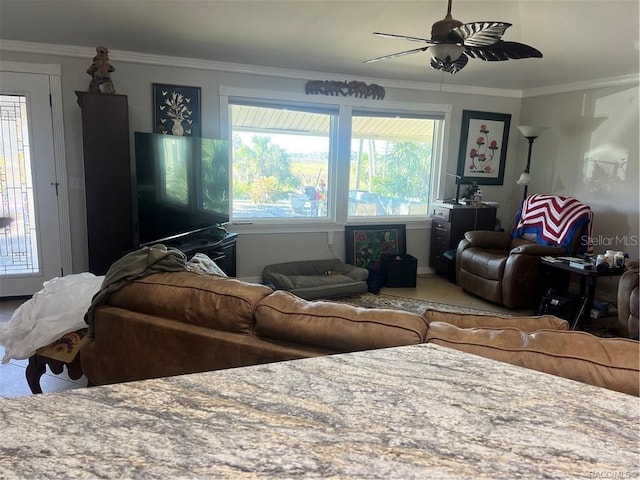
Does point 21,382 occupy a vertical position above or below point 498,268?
below

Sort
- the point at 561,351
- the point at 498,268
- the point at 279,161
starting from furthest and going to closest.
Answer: the point at 279,161
the point at 498,268
the point at 561,351

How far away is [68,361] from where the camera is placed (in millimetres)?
2057

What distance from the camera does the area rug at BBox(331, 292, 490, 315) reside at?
416cm

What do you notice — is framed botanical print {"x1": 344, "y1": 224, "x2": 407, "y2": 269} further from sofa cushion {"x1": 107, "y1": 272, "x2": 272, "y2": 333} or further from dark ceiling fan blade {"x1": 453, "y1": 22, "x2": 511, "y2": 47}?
sofa cushion {"x1": 107, "y1": 272, "x2": 272, "y2": 333}

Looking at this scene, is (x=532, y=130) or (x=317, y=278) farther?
(x=532, y=130)

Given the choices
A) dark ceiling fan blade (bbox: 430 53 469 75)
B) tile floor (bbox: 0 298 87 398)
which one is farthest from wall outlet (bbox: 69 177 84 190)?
dark ceiling fan blade (bbox: 430 53 469 75)

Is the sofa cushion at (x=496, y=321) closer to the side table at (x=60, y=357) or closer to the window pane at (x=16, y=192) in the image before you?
the side table at (x=60, y=357)

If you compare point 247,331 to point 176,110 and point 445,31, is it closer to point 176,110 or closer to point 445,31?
point 445,31

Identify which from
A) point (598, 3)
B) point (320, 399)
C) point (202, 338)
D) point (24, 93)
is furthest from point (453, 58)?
point (24, 93)

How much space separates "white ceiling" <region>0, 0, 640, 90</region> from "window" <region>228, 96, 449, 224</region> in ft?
2.01

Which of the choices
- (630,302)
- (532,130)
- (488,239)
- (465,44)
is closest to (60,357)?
(465,44)

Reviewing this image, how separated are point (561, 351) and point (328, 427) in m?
0.77

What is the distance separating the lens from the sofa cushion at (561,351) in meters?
1.09

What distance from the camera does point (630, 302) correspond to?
3.24 metres
